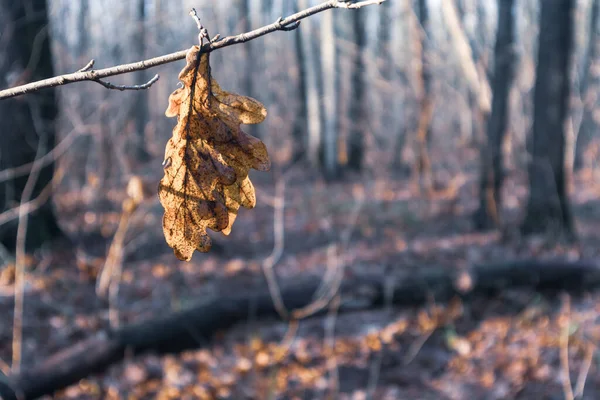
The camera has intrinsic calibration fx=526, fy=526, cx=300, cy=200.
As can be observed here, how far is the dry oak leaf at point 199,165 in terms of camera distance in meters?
0.73

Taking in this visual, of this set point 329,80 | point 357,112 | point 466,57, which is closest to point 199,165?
point 466,57

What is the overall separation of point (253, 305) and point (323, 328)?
764 millimetres

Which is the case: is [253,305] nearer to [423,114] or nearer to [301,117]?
[423,114]

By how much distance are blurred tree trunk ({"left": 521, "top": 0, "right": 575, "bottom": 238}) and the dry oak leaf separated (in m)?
7.13

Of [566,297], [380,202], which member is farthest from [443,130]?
[566,297]

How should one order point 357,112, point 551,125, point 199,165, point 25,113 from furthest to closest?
point 357,112 → point 551,125 → point 25,113 → point 199,165

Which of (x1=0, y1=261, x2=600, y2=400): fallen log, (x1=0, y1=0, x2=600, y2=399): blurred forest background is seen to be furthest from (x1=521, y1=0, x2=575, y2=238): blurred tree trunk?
(x1=0, y1=261, x2=600, y2=400): fallen log

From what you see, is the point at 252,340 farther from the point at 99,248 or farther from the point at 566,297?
the point at 566,297

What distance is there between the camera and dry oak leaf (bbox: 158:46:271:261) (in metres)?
0.73

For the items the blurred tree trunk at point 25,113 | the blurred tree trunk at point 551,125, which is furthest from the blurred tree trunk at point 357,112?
the blurred tree trunk at point 25,113

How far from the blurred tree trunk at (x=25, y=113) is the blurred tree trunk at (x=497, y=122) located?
5.77 metres

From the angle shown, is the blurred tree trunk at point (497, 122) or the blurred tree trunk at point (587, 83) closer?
the blurred tree trunk at point (497, 122)

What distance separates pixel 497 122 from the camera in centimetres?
727

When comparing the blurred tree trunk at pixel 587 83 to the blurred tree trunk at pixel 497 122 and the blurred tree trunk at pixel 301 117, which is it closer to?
the blurred tree trunk at pixel 301 117
